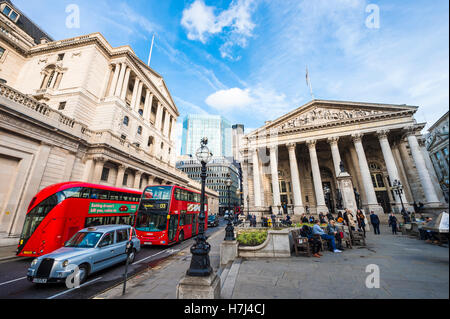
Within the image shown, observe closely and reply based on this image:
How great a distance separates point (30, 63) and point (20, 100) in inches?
823

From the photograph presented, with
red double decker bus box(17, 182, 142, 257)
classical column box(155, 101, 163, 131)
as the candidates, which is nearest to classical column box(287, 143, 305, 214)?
red double decker bus box(17, 182, 142, 257)

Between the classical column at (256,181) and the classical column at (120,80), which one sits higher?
the classical column at (120,80)

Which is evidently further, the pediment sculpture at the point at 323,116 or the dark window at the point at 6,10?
the dark window at the point at 6,10

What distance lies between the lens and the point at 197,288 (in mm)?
3621

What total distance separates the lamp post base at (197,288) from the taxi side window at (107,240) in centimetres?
513

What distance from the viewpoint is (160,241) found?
11.7m

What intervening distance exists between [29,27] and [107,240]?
45.4 m

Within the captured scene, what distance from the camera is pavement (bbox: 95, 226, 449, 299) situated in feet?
8.62

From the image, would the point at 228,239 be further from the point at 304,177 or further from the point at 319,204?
the point at 304,177

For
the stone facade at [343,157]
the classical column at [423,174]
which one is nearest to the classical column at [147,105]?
the stone facade at [343,157]

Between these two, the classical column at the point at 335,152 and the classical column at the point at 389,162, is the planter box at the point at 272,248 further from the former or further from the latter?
the classical column at the point at 389,162

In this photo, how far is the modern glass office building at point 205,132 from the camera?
99875 mm

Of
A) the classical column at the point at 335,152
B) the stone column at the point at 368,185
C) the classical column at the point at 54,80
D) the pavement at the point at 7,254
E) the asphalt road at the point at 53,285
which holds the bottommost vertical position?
the asphalt road at the point at 53,285
